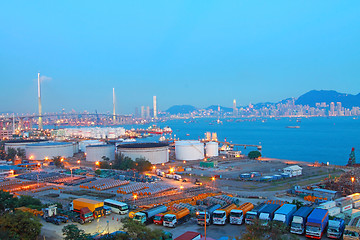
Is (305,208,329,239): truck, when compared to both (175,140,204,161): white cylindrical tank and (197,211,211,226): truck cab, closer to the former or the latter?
(197,211,211,226): truck cab

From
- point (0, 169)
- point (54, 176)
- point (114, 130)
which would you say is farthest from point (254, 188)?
point (114, 130)

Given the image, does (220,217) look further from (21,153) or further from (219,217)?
(21,153)

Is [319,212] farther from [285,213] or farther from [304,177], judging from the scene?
[304,177]

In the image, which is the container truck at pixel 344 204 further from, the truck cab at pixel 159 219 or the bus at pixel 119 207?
the bus at pixel 119 207

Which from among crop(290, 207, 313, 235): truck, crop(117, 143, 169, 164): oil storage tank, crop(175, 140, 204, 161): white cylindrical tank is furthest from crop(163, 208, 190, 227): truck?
crop(175, 140, 204, 161): white cylindrical tank

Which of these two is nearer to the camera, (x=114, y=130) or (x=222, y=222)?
(x=222, y=222)

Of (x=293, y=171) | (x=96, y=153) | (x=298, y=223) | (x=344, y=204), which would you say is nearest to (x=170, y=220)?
(x=298, y=223)
